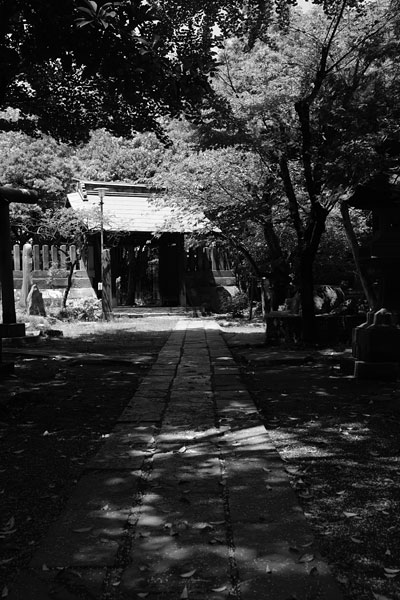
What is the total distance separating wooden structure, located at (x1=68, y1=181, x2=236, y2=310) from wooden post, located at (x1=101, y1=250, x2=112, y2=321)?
55.8 inches

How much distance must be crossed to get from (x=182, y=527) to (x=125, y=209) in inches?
842

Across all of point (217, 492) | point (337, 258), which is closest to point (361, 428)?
point (217, 492)

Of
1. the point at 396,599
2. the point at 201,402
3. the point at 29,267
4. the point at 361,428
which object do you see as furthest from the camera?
the point at 29,267

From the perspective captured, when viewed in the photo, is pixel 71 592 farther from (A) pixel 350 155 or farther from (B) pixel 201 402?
(A) pixel 350 155

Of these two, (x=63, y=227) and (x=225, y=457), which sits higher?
(x=63, y=227)

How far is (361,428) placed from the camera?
16.1 feet

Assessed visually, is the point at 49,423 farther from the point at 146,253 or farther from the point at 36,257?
the point at 146,253

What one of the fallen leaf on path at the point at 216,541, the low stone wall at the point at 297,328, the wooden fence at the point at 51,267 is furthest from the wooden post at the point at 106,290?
the fallen leaf on path at the point at 216,541

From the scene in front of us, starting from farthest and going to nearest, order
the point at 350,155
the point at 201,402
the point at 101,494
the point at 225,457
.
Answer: the point at 350,155 < the point at 201,402 < the point at 225,457 < the point at 101,494

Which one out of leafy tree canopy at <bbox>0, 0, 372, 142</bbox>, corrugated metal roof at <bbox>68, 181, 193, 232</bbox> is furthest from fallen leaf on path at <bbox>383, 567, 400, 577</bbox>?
corrugated metal roof at <bbox>68, 181, 193, 232</bbox>

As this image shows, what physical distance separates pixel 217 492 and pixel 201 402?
101 inches

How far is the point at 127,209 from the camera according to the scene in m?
23.5

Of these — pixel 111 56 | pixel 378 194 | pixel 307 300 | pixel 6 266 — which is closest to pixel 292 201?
pixel 307 300

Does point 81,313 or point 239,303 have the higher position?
point 239,303
